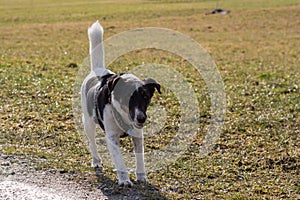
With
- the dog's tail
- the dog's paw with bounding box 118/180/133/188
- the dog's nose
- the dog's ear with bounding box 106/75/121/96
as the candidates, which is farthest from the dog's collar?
the dog's tail

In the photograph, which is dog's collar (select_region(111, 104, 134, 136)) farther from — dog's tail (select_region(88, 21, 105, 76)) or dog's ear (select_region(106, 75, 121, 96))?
dog's tail (select_region(88, 21, 105, 76))

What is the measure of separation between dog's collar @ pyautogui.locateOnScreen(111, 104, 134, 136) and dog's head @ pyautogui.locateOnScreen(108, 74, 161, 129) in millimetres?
A: 84

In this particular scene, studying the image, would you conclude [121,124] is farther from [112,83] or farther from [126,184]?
[126,184]

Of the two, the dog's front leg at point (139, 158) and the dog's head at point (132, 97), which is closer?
the dog's head at point (132, 97)

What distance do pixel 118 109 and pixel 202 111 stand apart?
536 cm

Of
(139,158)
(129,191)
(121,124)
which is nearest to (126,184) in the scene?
(129,191)

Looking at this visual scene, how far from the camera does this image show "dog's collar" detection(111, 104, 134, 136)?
24.3 feet

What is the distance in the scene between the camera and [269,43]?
28500 mm

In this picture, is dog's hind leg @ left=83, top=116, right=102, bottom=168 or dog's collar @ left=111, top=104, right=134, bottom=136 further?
dog's hind leg @ left=83, top=116, right=102, bottom=168

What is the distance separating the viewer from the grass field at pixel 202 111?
27.2ft

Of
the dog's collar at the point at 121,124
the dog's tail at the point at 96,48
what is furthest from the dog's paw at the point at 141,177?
the dog's tail at the point at 96,48

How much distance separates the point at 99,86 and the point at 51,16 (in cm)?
3673

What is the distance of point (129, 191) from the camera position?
7520 mm

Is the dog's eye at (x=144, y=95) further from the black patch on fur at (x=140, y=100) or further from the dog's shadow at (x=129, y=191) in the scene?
the dog's shadow at (x=129, y=191)
